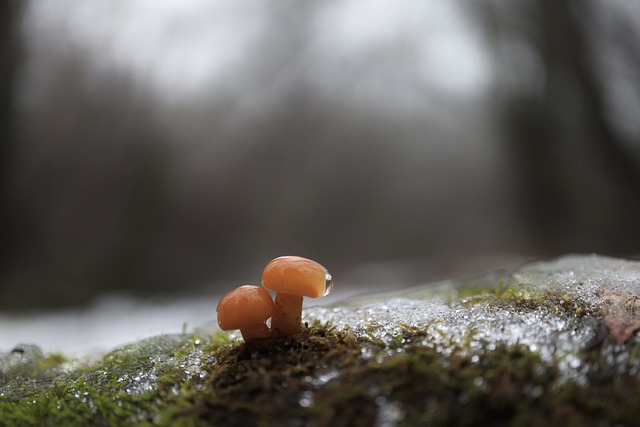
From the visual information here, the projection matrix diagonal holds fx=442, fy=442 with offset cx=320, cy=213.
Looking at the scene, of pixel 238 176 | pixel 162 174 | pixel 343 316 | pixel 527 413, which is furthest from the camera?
pixel 238 176

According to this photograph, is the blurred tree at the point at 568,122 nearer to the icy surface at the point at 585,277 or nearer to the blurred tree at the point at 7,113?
the icy surface at the point at 585,277

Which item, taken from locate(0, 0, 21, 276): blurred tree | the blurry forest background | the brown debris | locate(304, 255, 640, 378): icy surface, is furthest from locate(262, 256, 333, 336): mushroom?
locate(0, 0, 21, 276): blurred tree

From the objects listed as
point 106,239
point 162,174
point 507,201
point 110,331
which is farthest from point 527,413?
point 507,201

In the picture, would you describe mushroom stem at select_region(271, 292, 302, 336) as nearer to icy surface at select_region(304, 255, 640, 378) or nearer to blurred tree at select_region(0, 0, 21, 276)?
icy surface at select_region(304, 255, 640, 378)

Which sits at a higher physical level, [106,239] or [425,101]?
[425,101]

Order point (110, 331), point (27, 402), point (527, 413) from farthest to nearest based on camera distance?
point (110, 331), point (27, 402), point (527, 413)

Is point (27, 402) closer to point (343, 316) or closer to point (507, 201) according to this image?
point (343, 316)

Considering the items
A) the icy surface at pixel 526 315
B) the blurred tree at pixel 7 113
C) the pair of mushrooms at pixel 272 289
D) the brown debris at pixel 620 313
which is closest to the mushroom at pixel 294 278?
the pair of mushrooms at pixel 272 289
